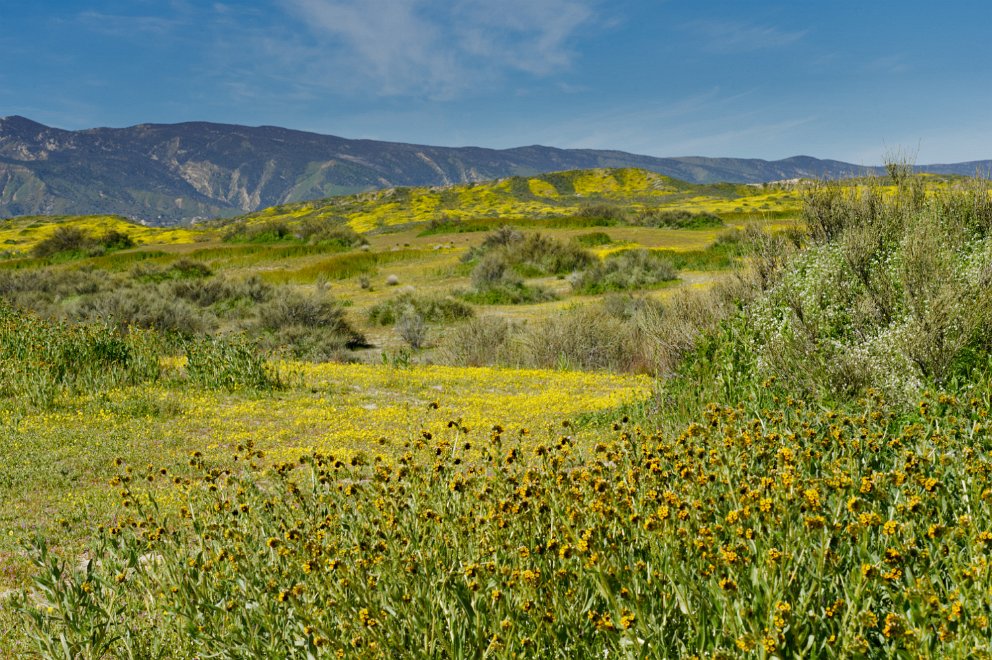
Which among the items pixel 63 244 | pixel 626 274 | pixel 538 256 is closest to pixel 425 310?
pixel 626 274

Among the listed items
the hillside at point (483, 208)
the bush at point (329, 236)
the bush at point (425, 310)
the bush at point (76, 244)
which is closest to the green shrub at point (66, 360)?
the bush at point (425, 310)

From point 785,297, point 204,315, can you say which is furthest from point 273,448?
point 204,315

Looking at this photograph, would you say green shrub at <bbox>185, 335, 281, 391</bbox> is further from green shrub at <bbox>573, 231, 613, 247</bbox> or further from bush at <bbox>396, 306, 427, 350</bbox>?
green shrub at <bbox>573, 231, 613, 247</bbox>

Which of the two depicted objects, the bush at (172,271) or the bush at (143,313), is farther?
the bush at (172,271)

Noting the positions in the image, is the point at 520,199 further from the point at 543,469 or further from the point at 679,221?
the point at 543,469

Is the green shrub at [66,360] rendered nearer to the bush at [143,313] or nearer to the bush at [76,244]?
the bush at [143,313]

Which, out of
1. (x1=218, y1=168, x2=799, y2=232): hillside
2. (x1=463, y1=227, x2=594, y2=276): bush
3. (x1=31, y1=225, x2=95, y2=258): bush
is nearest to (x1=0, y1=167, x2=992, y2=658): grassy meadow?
(x1=463, y1=227, x2=594, y2=276): bush

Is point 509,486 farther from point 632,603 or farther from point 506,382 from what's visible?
point 506,382

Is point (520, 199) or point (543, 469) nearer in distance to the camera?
point (543, 469)

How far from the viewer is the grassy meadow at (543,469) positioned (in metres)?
2.19

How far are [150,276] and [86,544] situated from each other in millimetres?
28182

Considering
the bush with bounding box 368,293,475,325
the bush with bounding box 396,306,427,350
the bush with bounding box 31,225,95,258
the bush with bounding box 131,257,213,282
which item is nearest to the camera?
the bush with bounding box 396,306,427,350

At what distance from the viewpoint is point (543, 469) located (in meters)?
2.95

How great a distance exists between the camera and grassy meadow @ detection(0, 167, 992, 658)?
2.19 m
